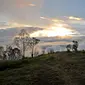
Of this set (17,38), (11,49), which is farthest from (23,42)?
(11,49)

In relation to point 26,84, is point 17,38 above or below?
above

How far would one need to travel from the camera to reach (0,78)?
26.2 meters

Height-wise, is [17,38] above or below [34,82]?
above

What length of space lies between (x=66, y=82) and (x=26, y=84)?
4015 mm

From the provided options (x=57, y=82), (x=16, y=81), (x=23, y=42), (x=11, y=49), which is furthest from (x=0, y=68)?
(x=11, y=49)

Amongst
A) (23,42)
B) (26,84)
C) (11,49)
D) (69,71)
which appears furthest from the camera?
(11,49)

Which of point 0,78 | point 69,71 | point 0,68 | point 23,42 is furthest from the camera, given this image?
point 23,42

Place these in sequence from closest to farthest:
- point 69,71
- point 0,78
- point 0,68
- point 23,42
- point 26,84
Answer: point 26,84, point 0,78, point 69,71, point 0,68, point 23,42

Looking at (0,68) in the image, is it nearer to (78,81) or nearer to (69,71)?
(69,71)

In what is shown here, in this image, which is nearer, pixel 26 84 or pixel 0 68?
pixel 26 84

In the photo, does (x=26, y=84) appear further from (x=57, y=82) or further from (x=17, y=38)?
(x=17, y=38)

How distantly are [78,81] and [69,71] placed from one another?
5.35 metres

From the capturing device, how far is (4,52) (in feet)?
325

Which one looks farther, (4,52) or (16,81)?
(4,52)
